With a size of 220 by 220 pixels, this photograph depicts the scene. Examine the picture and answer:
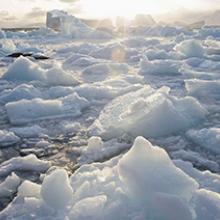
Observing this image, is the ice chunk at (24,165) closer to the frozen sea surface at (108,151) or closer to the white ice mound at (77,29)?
the frozen sea surface at (108,151)

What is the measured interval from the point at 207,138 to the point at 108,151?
134 cm

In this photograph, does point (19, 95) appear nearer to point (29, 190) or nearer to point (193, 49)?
point (29, 190)

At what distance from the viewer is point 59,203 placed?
3221mm

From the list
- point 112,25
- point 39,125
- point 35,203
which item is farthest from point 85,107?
point 112,25

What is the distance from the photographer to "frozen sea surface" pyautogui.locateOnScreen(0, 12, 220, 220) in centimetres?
307

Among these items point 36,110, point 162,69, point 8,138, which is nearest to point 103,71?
point 162,69

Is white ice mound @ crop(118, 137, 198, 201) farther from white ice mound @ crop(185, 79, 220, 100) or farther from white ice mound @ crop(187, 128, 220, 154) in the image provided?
white ice mound @ crop(185, 79, 220, 100)

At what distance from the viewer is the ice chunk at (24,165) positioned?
4234mm

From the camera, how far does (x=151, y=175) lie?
307 centimetres

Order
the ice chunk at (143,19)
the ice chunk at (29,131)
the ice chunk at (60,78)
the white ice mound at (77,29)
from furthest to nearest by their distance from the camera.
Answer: the ice chunk at (143,19) → the white ice mound at (77,29) → the ice chunk at (60,78) → the ice chunk at (29,131)

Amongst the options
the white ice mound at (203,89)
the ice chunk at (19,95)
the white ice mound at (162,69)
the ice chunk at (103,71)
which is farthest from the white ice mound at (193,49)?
the ice chunk at (19,95)

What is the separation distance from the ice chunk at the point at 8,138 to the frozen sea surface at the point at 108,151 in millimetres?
13

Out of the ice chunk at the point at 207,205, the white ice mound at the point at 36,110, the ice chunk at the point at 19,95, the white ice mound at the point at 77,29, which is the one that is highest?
the ice chunk at the point at 207,205

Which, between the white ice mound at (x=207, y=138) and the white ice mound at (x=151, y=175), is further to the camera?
the white ice mound at (x=207, y=138)
